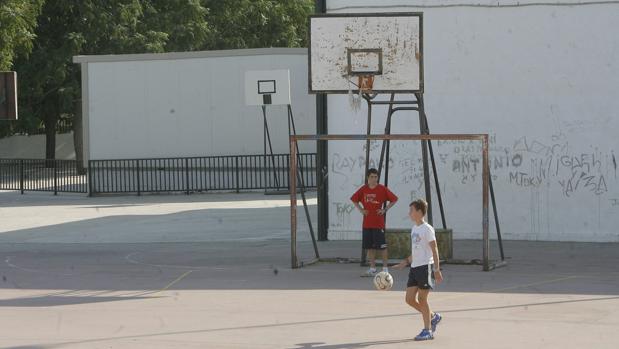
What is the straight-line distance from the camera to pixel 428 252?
12203mm

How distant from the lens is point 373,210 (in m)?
17.2

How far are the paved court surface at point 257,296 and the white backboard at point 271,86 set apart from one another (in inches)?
290

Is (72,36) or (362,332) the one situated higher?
(72,36)

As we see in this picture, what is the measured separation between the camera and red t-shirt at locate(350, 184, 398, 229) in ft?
56.3

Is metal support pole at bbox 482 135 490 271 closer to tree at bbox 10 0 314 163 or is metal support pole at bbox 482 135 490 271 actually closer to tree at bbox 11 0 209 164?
tree at bbox 10 0 314 163

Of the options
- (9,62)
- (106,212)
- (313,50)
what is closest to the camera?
(313,50)

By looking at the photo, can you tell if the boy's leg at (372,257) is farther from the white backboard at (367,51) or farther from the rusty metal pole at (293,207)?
the white backboard at (367,51)

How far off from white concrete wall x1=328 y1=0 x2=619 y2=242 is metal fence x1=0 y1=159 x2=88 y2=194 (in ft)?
51.9

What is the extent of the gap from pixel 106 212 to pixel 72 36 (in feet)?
60.8

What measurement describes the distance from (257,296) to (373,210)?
3.04 metres

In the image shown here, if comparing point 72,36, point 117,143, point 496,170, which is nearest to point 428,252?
point 496,170

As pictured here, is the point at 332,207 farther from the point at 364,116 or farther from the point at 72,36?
the point at 72,36

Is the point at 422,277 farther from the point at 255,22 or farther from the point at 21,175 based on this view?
the point at 255,22

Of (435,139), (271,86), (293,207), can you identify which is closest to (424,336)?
(435,139)
